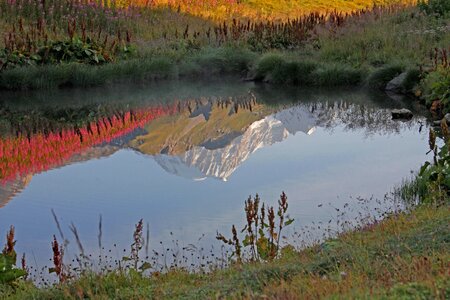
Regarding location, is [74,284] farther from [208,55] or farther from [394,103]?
[208,55]

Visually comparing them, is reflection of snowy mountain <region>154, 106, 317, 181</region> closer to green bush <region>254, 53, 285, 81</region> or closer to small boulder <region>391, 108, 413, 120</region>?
small boulder <region>391, 108, 413, 120</region>

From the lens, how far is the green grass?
3.12 metres

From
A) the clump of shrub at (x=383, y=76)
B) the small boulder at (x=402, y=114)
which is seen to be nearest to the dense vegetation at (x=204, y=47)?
the clump of shrub at (x=383, y=76)

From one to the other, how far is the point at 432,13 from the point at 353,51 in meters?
4.06

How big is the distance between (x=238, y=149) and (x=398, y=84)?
5.60 m

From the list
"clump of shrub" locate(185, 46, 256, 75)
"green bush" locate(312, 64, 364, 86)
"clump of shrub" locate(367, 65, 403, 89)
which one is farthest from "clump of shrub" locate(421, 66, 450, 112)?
"clump of shrub" locate(185, 46, 256, 75)

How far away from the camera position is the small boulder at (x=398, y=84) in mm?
14828

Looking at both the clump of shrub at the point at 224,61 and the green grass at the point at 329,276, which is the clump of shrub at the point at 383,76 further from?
the green grass at the point at 329,276

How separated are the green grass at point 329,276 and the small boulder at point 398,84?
10057 millimetres

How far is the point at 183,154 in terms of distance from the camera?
32.7ft

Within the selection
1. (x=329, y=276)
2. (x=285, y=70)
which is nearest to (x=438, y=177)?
(x=329, y=276)

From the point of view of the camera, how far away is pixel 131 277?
435cm

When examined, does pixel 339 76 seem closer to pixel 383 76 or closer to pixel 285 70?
pixel 383 76

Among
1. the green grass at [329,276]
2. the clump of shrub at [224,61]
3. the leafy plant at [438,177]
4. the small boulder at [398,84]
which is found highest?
the green grass at [329,276]
